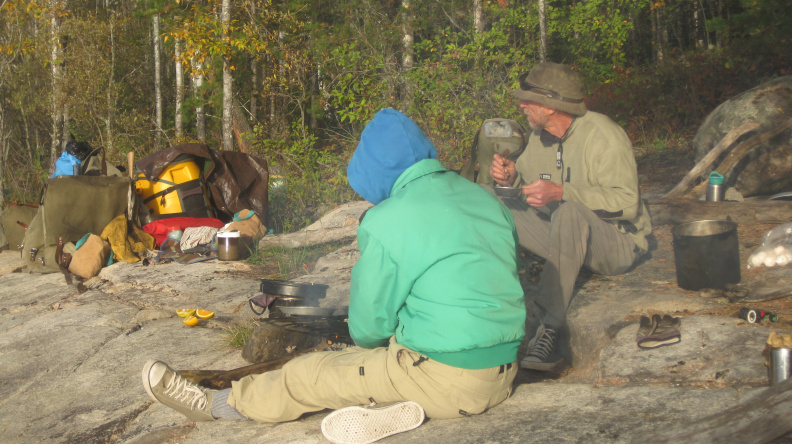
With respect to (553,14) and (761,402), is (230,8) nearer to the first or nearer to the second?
(553,14)

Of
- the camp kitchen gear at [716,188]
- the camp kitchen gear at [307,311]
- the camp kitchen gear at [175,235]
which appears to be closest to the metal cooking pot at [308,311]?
the camp kitchen gear at [307,311]

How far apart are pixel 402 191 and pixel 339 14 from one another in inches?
565

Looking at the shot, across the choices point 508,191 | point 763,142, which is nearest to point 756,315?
point 508,191

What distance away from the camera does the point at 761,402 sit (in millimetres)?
2014

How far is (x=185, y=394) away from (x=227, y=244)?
3743 mm

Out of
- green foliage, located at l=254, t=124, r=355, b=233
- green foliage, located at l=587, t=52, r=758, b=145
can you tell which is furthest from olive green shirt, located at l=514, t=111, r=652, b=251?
green foliage, located at l=587, t=52, r=758, b=145

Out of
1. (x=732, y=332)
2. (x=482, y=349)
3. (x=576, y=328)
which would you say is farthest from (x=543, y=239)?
(x=482, y=349)

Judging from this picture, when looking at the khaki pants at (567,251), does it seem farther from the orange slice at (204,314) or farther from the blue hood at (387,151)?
the orange slice at (204,314)

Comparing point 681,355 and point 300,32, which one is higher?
point 300,32

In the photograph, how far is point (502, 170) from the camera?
4.19 m

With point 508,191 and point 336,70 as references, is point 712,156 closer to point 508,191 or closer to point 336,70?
point 508,191

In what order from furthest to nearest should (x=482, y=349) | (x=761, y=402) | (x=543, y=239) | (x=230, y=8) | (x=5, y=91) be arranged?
1. (x=5, y=91)
2. (x=230, y=8)
3. (x=543, y=239)
4. (x=482, y=349)
5. (x=761, y=402)

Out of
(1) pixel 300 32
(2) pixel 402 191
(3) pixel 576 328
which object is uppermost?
(1) pixel 300 32

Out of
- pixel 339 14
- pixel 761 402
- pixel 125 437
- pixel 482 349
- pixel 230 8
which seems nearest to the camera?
pixel 761 402
